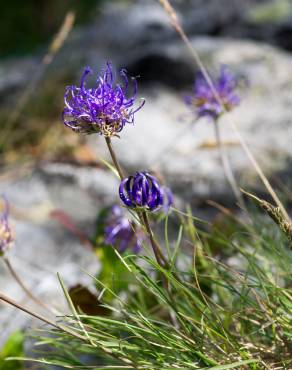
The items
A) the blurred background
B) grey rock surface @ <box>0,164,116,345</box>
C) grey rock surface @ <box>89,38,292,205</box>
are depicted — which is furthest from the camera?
grey rock surface @ <box>89,38,292,205</box>

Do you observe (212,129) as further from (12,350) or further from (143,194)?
(143,194)

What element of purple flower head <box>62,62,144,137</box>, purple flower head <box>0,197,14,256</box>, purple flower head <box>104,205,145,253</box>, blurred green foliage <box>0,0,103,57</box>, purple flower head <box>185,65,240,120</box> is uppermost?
purple flower head <box>62,62,144,137</box>

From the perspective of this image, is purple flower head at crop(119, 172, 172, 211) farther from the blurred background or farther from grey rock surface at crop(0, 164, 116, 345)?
grey rock surface at crop(0, 164, 116, 345)

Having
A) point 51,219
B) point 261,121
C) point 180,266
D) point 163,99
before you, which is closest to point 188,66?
point 163,99

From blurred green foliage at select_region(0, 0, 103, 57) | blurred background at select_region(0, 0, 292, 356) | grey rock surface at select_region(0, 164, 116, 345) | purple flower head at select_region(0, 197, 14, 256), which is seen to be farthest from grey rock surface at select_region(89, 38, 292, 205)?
blurred green foliage at select_region(0, 0, 103, 57)

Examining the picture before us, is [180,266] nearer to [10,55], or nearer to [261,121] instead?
[261,121]

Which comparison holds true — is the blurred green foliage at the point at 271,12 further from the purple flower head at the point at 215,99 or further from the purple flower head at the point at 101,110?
the purple flower head at the point at 101,110
